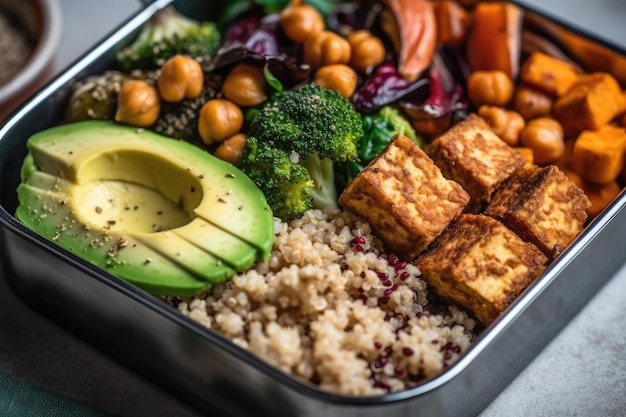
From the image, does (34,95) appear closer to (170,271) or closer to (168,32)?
(168,32)

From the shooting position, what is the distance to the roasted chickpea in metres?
2.95

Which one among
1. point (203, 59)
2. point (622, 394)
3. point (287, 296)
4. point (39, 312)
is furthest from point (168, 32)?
point (622, 394)

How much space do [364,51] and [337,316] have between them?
Answer: 1148mm

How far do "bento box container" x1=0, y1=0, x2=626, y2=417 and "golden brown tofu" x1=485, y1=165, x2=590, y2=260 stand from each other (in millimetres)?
96

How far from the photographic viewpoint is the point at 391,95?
2973mm

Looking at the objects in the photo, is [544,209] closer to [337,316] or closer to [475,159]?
[475,159]

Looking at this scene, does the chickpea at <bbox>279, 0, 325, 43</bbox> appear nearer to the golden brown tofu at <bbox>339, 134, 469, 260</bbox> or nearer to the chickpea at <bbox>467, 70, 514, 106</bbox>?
the chickpea at <bbox>467, 70, 514, 106</bbox>

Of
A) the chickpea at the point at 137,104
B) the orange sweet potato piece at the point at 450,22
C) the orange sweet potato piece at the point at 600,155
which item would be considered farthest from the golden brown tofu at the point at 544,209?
the chickpea at the point at 137,104

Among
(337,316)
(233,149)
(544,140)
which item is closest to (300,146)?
(233,149)

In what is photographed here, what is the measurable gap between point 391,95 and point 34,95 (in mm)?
1194

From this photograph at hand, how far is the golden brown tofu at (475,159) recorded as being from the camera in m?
2.69

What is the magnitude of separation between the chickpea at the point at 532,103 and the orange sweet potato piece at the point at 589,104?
0.04m

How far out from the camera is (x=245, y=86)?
283 centimetres

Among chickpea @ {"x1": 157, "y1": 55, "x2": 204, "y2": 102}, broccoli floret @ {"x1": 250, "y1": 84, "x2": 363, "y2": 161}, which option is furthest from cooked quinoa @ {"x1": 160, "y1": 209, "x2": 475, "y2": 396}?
chickpea @ {"x1": 157, "y1": 55, "x2": 204, "y2": 102}
